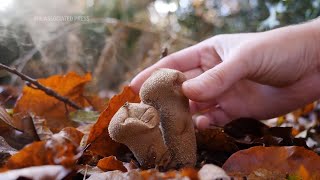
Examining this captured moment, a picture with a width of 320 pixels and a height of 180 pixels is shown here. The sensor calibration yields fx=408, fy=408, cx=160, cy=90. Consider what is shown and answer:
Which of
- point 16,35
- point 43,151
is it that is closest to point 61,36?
point 16,35

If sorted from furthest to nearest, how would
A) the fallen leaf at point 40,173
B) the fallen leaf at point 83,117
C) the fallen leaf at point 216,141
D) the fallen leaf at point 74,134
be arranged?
1. the fallen leaf at point 83,117
2. the fallen leaf at point 216,141
3. the fallen leaf at point 74,134
4. the fallen leaf at point 40,173

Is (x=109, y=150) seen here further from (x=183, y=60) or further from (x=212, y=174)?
(x=183, y=60)

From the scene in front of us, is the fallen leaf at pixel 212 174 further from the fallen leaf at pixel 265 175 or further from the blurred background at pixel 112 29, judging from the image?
the blurred background at pixel 112 29

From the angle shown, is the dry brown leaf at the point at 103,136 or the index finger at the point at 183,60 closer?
the dry brown leaf at the point at 103,136

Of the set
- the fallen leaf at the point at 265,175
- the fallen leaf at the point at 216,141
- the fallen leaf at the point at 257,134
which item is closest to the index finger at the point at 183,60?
the fallen leaf at the point at 257,134

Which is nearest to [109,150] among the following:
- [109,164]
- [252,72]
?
[109,164]

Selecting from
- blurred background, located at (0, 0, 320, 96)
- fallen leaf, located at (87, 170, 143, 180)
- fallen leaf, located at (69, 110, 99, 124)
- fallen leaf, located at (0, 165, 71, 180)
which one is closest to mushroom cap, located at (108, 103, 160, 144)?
fallen leaf, located at (87, 170, 143, 180)

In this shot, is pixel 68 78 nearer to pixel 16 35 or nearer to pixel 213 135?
pixel 16 35

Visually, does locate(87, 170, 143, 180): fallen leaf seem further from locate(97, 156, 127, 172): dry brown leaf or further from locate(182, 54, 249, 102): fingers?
locate(182, 54, 249, 102): fingers
